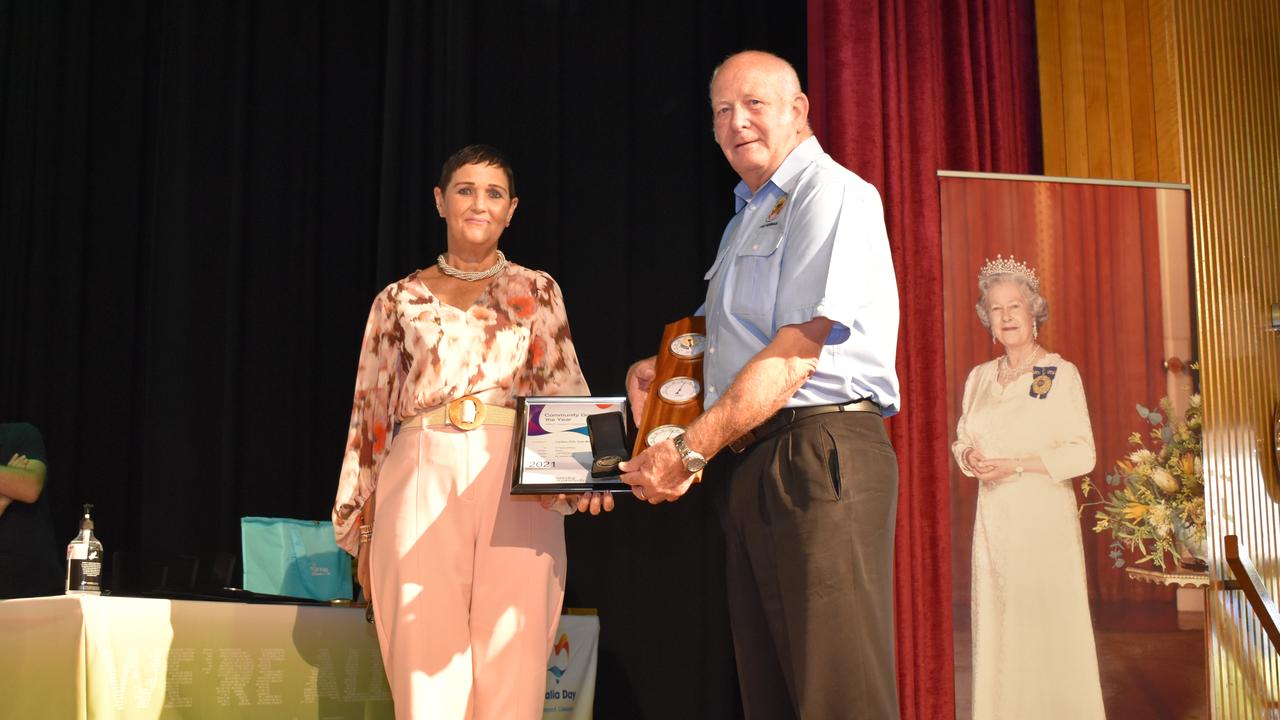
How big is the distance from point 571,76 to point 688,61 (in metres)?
0.43

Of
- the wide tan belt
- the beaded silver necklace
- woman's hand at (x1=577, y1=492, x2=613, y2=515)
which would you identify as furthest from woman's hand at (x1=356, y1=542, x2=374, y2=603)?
the beaded silver necklace

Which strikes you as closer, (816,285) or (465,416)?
(816,285)

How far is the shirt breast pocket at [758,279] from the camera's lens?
6.93 feet

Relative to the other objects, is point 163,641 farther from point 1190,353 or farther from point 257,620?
point 1190,353

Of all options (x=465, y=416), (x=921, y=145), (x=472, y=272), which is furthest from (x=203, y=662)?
(x=921, y=145)

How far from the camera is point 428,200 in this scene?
4082mm

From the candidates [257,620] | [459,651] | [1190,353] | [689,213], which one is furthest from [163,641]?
[1190,353]

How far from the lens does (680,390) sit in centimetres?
227

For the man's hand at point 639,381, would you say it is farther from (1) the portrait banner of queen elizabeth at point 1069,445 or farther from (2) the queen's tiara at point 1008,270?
(2) the queen's tiara at point 1008,270

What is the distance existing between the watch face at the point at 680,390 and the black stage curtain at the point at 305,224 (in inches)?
67.9

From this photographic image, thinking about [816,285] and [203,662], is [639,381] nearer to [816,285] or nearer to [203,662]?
[816,285]

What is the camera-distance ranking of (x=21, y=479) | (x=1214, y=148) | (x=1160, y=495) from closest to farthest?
1. (x=1160, y=495)
2. (x=21, y=479)
3. (x=1214, y=148)

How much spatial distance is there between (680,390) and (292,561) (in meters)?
1.67

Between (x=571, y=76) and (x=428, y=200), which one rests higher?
(x=571, y=76)
